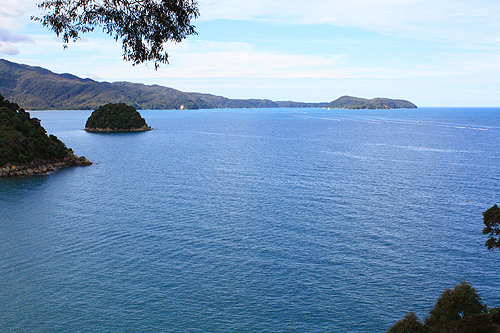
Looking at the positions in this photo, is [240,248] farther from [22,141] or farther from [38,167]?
[22,141]

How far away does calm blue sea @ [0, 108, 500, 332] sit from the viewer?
3566 centimetres

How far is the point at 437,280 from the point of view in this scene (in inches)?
1618

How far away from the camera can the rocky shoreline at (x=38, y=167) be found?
297 feet

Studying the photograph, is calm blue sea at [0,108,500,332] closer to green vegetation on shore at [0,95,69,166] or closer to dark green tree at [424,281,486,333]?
dark green tree at [424,281,486,333]

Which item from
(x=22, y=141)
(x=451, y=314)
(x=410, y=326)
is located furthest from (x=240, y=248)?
(x=22, y=141)

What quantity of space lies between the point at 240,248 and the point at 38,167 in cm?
7252

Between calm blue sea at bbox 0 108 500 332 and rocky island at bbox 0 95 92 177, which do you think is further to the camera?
rocky island at bbox 0 95 92 177

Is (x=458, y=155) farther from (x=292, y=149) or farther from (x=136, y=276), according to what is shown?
(x=136, y=276)

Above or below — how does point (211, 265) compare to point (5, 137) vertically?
below

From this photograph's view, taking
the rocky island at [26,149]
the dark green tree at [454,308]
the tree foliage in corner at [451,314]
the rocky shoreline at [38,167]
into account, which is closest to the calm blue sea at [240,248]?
the rocky shoreline at [38,167]

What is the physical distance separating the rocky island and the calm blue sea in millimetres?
7003

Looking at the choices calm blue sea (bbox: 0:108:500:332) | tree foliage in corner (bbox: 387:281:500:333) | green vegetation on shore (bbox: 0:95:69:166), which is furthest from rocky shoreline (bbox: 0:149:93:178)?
tree foliage in corner (bbox: 387:281:500:333)

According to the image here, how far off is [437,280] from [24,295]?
43940 mm

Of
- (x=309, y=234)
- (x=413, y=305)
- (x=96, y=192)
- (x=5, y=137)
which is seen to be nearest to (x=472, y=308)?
(x=413, y=305)
